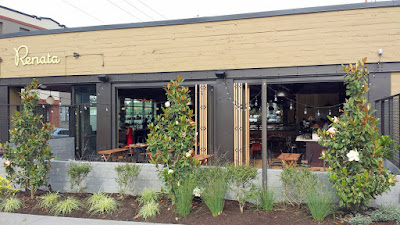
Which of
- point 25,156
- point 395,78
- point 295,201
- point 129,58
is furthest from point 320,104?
point 25,156

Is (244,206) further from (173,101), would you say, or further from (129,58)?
(129,58)

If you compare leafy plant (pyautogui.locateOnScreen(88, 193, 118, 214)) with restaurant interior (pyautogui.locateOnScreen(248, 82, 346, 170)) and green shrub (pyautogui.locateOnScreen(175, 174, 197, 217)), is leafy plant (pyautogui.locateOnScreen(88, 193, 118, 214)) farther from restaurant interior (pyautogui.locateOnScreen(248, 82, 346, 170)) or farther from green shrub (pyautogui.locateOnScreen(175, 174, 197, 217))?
restaurant interior (pyautogui.locateOnScreen(248, 82, 346, 170))

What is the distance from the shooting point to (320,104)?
760 inches

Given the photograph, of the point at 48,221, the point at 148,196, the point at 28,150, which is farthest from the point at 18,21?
the point at 148,196

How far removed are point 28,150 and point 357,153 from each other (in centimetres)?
639

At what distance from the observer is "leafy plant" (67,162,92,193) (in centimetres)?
739

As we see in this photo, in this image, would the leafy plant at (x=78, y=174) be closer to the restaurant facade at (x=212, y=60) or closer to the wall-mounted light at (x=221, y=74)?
the restaurant facade at (x=212, y=60)

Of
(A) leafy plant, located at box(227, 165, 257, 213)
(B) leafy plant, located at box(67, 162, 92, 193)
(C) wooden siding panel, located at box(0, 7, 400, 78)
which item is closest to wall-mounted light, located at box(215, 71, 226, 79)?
(C) wooden siding panel, located at box(0, 7, 400, 78)

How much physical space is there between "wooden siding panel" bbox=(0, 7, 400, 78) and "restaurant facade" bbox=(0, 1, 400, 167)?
0.03m

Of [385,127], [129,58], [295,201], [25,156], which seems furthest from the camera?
[129,58]

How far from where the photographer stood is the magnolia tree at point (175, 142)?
6250 mm

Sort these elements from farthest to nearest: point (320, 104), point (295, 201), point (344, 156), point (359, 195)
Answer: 1. point (320, 104)
2. point (295, 201)
3. point (344, 156)
4. point (359, 195)

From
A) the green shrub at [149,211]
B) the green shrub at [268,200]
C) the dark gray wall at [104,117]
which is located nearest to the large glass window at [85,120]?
the dark gray wall at [104,117]

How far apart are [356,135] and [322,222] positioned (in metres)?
1.46
